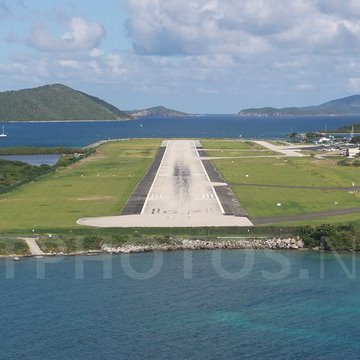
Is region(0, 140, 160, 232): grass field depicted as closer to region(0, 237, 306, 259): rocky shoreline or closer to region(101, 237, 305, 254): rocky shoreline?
region(0, 237, 306, 259): rocky shoreline

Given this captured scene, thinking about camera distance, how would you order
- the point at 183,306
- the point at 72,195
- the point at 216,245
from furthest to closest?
1. the point at 72,195
2. the point at 216,245
3. the point at 183,306

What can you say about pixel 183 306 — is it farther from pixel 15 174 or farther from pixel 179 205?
pixel 15 174

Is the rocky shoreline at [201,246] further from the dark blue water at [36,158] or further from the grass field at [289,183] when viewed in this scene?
the dark blue water at [36,158]

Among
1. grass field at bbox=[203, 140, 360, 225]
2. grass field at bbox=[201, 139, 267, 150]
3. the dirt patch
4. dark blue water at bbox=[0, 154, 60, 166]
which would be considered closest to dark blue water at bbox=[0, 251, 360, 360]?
grass field at bbox=[203, 140, 360, 225]

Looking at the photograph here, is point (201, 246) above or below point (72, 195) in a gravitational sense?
below

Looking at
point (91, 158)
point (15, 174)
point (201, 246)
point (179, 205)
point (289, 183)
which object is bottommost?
point (201, 246)

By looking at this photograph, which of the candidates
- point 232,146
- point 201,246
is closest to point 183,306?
point 201,246
